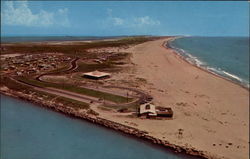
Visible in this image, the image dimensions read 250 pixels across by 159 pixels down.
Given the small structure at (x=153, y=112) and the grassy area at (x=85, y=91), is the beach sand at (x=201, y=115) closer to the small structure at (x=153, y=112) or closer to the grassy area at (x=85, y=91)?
the small structure at (x=153, y=112)

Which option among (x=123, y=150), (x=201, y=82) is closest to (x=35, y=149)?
(x=123, y=150)

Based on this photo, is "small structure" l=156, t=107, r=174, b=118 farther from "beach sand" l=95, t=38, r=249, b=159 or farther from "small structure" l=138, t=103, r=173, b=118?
"beach sand" l=95, t=38, r=249, b=159

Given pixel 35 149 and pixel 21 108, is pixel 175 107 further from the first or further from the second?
pixel 21 108

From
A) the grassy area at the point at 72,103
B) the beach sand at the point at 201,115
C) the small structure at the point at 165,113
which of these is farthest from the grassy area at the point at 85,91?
the small structure at the point at 165,113

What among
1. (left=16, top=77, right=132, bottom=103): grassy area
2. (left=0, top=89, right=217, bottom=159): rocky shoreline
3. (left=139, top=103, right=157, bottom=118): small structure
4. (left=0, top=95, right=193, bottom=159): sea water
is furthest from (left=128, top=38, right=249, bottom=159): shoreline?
(left=16, top=77, right=132, bottom=103): grassy area

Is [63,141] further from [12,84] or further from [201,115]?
[12,84]
